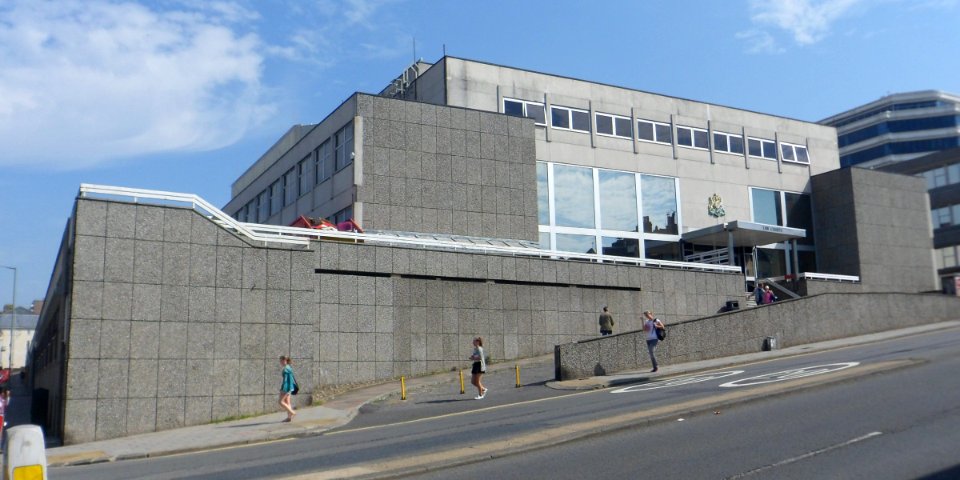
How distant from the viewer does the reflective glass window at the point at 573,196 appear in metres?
39.2

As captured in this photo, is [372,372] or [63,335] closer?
[63,335]

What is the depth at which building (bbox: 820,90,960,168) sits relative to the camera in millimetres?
104875

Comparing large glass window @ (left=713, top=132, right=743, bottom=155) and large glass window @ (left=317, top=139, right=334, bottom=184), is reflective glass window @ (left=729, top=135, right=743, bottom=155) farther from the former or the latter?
large glass window @ (left=317, top=139, right=334, bottom=184)

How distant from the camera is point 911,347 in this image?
24.2 metres

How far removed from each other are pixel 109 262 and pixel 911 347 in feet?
69.6

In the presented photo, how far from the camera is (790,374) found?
63.7ft

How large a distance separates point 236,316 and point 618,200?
23534 mm

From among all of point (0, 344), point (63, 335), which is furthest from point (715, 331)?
point (0, 344)

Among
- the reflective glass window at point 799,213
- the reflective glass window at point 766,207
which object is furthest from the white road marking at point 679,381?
the reflective glass window at point 799,213

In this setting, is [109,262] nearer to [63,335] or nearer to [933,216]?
[63,335]

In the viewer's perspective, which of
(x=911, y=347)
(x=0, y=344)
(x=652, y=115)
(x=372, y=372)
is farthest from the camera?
(x=0, y=344)

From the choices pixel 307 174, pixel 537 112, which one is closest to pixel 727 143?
pixel 537 112

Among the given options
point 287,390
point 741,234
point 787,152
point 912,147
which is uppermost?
point 912,147

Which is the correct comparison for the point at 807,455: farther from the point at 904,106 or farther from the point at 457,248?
the point at 904,106
